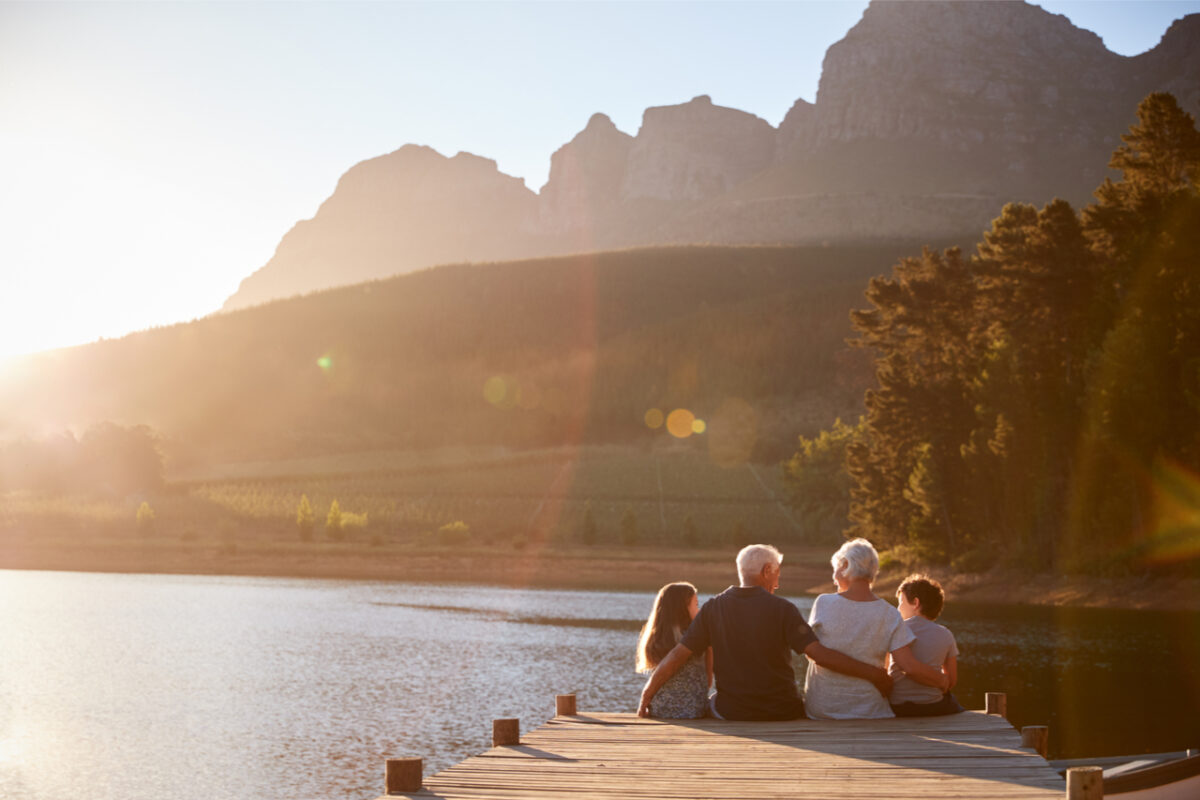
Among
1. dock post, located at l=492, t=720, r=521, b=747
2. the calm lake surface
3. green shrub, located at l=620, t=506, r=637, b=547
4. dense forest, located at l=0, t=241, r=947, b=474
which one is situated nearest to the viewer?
dock post, located at l=492, t=720, r=521, b=747

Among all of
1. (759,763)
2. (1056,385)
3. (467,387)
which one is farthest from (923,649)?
(467,387)

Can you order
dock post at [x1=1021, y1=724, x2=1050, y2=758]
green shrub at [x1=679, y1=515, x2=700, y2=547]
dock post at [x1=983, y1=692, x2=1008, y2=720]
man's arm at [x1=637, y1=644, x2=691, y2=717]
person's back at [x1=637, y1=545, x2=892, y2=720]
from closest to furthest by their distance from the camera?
dock post at [x1=1021, y1=724, x2=1050, y2=758]
person's back at [x1=637, y1=545, x2=892, y2=720]
man's arm at [x1=637, y1=644, x2=691, y2=717]
dock post at [x1=983, y1=692, x2=1008, y2=720]
green shrub at [x1=679, y1=515, x2=700, y2=547]

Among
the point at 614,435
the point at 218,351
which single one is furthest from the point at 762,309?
the point at 218,351

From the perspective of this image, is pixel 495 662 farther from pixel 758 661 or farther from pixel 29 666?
pixel 758 661

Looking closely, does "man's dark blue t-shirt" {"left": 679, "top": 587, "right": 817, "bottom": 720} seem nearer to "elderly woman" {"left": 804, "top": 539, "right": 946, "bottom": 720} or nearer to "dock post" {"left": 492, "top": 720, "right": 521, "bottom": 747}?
"elderly woman" {"left": 804, "top": 539, "right": 946, "bottom": 720}

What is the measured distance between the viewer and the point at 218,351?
→ 196875 mm

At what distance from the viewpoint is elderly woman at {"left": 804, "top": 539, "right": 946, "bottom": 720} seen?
9.61 metres

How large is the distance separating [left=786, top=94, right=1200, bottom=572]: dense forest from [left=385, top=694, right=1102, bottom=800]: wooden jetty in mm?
→ 42688

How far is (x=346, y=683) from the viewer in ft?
99.8

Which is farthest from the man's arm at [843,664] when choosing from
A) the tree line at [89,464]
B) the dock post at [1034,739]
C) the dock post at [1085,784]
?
the tree line at [89,464]

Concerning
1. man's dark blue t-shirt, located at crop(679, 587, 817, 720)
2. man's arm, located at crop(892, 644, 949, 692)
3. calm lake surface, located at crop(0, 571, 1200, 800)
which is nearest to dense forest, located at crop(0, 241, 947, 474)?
calm lake surface, located at crop(0, 571, 1200, 800)

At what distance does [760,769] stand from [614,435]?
147 m

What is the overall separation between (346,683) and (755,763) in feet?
77.8

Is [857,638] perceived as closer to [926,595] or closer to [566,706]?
[926,595]
